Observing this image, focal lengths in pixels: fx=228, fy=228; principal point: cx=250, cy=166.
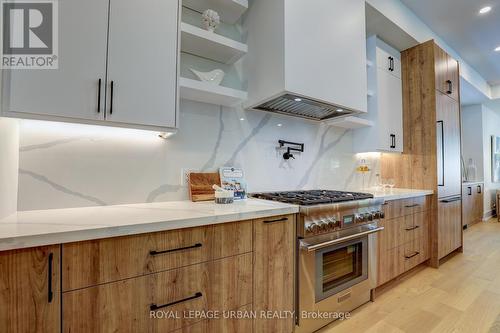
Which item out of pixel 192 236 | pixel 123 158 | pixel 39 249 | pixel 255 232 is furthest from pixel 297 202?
pixel 39 249

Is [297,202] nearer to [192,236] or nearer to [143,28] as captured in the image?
[192,236]

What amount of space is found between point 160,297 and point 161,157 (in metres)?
0.88

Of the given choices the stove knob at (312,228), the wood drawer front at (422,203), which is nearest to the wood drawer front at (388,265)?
the wood drawer front at (422,203)

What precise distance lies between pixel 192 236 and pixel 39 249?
54 centimetres

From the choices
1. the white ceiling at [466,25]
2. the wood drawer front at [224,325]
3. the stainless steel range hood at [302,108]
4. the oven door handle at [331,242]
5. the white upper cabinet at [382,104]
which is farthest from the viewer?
the white ceiling at [466,25]

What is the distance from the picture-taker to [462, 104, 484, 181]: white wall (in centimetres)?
520

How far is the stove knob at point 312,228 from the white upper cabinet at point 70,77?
131 cm

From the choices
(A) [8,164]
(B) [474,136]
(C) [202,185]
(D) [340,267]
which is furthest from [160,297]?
(B) [474,136]

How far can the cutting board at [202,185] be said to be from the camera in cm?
163

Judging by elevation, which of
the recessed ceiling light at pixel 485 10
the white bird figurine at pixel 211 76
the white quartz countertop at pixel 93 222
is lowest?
the white quartz countertop at pixel 93 222

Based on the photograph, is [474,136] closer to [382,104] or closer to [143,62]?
[382,104]

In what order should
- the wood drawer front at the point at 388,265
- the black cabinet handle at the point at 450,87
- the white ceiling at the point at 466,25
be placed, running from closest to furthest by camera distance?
the wood drawer front at the point at 388,265 → the white ceiling at the point at 466,25 → the black cabinet handle at the point at 450,87

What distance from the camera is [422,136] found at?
8.98 feet

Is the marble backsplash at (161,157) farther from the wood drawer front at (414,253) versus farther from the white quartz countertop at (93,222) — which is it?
the wood drawer front at (414,253)
